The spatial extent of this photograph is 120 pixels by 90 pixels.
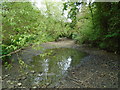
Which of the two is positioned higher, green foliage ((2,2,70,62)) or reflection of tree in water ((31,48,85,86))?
green foliage ((2,2,70,62))

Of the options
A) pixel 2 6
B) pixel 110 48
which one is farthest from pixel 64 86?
pixel 110 48

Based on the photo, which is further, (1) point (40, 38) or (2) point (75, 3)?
(2) point (75, 3)

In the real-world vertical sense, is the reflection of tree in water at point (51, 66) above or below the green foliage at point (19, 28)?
below

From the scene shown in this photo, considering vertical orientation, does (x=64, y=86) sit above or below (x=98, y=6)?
below

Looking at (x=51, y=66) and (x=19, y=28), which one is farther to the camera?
(x=51, y=66)

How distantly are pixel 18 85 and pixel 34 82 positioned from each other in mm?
526

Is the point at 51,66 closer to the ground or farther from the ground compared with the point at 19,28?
closer to the ground

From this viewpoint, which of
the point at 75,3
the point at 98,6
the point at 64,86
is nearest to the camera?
the point at 64,86

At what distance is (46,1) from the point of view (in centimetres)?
1480

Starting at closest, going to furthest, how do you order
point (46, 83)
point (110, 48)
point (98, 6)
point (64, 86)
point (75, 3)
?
point (64, 86) < point (46, 83) < point (75, 3) < point (98, 6) < point (110, 48)

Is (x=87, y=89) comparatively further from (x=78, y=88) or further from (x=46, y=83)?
(x=46, y=83)

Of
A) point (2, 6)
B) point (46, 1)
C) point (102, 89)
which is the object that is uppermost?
point (46, 1)

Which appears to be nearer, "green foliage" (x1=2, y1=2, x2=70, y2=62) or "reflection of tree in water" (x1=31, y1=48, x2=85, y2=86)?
"green foliage" (x1=2, y1=2, x2=70, y2=62)

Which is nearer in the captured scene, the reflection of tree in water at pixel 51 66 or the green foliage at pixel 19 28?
the green foliage at pixel 19 28
